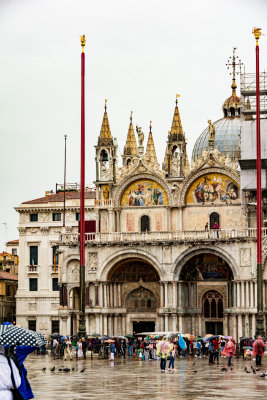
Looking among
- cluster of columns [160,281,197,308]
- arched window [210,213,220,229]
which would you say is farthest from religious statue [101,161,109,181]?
cluster of columns [160,281,197,308]

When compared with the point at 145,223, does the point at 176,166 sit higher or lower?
higher

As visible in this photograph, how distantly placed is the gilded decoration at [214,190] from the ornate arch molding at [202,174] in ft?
0.91

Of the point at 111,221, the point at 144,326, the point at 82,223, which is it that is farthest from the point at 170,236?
the point at 82,223

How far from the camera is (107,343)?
5412cm

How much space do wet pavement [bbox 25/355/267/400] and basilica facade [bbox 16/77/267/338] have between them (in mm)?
24024

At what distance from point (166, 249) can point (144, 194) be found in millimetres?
5341

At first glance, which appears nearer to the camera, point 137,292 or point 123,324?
point 123,324

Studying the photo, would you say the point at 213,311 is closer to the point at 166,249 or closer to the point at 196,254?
the point at 196,254

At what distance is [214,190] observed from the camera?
6506 cm

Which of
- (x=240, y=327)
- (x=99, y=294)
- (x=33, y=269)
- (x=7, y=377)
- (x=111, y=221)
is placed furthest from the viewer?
(x=33, y=269)

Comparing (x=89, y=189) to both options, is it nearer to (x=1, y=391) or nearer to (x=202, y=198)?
(x=202, y=198)

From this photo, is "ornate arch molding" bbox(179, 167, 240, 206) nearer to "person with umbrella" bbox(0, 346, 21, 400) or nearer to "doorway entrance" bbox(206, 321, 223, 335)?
"doorway entrance" bbox(206, 321, 223, 335)

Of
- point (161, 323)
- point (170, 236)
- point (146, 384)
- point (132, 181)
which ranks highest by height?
point (132, 181)

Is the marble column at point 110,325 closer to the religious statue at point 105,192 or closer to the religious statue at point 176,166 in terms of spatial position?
the religious statue at point 105,192
